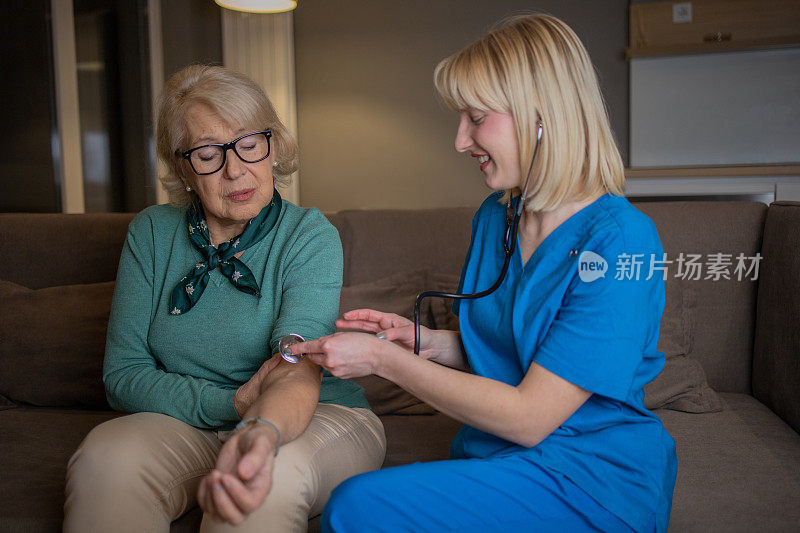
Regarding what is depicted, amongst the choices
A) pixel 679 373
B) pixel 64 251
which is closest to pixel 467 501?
pixel 679 373

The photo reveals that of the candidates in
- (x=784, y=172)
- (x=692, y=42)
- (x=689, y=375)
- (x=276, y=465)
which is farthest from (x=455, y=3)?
(x=276, y=465)

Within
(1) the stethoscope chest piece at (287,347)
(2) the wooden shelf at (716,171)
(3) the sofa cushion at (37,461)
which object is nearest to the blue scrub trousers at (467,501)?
(1) the stethoscope chest piece at (287,347)

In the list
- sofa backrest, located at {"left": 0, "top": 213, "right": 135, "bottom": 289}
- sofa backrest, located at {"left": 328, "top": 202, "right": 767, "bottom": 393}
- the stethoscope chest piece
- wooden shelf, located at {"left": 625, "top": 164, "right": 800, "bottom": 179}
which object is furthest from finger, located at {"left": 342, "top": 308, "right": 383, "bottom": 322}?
wooden shelf, located at {"left": 625, "top": 164, "right": 800, "bottom": 179}

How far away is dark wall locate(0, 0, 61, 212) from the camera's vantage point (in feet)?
10.3

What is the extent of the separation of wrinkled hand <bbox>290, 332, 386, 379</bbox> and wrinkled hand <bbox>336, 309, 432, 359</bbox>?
195 millimetres

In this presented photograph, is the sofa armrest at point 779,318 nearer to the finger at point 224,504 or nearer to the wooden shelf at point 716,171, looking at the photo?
the finger at point 224,504

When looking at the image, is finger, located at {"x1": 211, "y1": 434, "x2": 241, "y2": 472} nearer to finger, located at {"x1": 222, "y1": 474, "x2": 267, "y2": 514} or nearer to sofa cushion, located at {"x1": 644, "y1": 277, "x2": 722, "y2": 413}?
finger, located at {"x1": 222, "y1": 474, "x2": 267, "y2": 514}

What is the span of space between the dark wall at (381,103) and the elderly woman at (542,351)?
353 centimetres

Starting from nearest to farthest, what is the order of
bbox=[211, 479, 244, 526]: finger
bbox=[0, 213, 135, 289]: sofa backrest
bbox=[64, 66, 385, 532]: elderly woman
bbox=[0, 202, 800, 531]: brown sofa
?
bbox=[211, 479, 244, 526]: finger
bbox=[64, 66, 385, 532]: elderly woman
bbox=[0, 202, 800, 531]: brown sofa
bbox=[0, 213, 135, 289]: sofa backrest

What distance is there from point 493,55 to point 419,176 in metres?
3.67

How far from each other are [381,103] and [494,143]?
12.4ft

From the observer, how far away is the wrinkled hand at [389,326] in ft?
4.26

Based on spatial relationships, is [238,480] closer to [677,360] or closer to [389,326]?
[389,326]

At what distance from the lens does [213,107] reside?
4.85 ft
